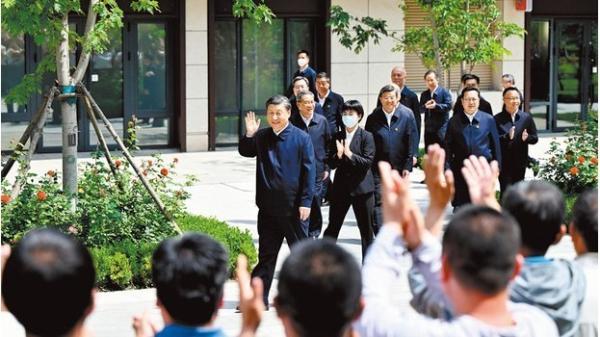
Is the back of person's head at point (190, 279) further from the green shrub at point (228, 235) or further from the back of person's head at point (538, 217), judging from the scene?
the green shrub at point (228, 235)

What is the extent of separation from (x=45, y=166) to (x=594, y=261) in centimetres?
1658

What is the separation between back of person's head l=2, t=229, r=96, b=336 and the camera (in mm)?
3740

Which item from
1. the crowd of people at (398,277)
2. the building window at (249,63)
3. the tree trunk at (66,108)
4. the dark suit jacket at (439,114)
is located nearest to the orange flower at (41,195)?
the tree trunk at (66,108)

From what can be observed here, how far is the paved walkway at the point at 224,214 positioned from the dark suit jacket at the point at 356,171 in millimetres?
1011

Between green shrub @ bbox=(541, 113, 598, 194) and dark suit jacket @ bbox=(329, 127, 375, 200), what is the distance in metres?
4.14

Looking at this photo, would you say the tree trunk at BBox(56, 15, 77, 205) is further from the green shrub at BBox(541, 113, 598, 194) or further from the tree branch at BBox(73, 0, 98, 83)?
the green shrub at BBox(541, 113, 598, 194)

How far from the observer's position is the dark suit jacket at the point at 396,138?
12727mm

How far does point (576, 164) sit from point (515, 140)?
1.49 m

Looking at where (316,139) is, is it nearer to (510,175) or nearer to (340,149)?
(340,149)

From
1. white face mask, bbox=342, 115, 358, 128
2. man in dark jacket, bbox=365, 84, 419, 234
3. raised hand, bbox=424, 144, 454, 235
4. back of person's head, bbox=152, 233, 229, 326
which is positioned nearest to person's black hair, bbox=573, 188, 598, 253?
raised hand, bbox=424, 144, 454, 235

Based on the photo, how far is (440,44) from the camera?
2070 cm

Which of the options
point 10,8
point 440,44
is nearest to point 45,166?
point 440,44

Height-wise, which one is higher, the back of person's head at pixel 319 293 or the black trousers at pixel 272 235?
the back of person's head at pixel 319 293

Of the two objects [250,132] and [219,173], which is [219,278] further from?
[219,173]
